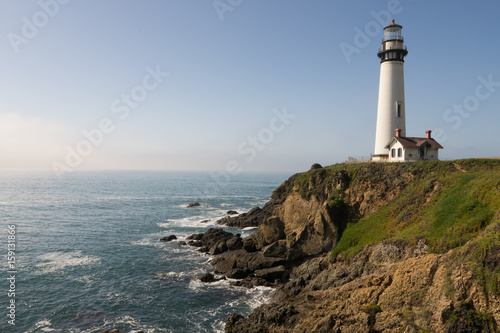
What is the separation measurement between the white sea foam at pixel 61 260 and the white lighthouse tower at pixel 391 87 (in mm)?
40848

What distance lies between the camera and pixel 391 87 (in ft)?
135

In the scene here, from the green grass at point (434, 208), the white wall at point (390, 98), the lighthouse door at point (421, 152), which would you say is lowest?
the green grass at point (434, 208)

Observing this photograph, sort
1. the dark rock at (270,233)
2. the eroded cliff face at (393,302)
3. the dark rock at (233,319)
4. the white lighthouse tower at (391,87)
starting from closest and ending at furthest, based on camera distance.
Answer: the eroded cliff face at (393,302) < the dark rock at (233,319) < the dark rock at (270,233) < the white lighthouse tower at (391,87)

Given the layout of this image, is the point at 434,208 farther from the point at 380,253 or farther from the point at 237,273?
the point at 237,273

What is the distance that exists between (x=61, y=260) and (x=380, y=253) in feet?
121

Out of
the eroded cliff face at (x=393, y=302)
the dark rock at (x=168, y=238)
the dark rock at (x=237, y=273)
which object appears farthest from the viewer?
the dark rock at (x=168, y=238)

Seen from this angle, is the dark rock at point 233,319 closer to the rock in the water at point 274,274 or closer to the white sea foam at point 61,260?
the rock in the water at point 274,274

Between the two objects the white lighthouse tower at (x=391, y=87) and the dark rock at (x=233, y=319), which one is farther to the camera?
the white lighthouse tower at (x=391, y=87)

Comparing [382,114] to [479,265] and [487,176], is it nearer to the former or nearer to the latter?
[487,176]

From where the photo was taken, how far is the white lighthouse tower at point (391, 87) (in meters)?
40.8

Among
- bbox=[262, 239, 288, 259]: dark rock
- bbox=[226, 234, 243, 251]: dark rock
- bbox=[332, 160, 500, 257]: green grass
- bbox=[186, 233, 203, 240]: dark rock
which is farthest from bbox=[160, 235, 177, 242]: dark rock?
bbox=[332, 160, 500, 257]: green grass

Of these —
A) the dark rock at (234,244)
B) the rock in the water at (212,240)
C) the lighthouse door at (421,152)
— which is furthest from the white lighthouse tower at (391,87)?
the rock in the water at (212,240)

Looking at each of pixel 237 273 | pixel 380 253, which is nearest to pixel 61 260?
pixel 237 273

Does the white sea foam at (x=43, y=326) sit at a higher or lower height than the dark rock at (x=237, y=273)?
lower
